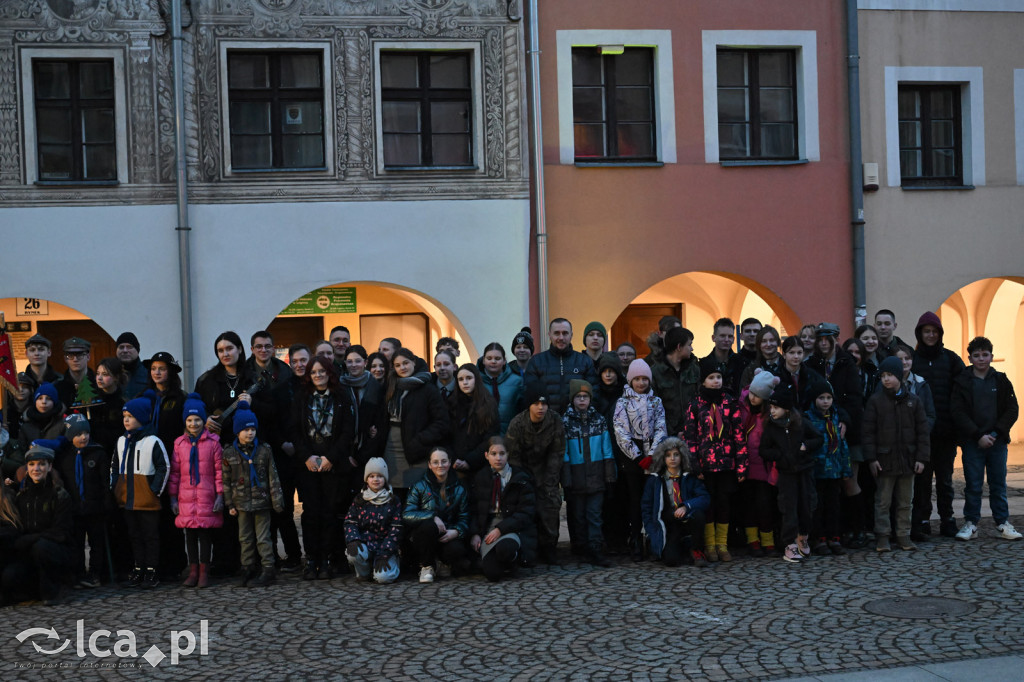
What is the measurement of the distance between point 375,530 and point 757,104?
8942 millimetres

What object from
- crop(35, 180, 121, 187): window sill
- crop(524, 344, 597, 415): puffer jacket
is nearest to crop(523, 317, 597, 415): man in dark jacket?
crop(524, 344, 597, 415): puffer jacket

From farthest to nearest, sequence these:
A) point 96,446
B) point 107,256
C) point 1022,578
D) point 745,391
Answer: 1. point 107,256
2. point 745,391
3. point 96,446
4. point 1022,578

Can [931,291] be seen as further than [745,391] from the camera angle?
Yes

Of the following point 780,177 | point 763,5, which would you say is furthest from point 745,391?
point 763,5

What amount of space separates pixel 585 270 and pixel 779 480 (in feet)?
19.3

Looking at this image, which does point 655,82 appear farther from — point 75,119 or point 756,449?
point 75,119

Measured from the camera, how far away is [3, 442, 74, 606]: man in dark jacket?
29.7 ft

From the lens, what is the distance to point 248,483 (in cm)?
966

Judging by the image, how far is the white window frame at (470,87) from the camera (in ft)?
48.9

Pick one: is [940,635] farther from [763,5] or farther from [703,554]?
[763,5]

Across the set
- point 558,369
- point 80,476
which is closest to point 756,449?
point 558,369

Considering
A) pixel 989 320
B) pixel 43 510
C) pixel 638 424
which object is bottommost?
pixel 43 510

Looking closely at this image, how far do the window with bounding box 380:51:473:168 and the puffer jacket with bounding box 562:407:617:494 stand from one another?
19.0 feet

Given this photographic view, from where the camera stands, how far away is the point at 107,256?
47.4 ft
